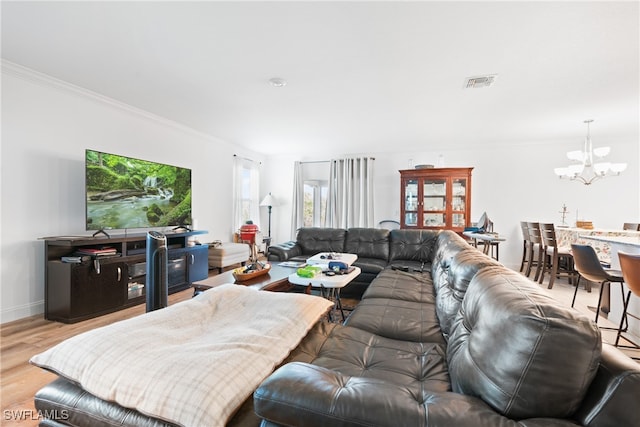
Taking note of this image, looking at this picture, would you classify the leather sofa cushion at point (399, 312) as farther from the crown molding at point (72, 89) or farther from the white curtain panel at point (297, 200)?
the white curtain panel at point (297, 200)

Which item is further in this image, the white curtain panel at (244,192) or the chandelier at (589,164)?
the white curtain panel at (244,192)

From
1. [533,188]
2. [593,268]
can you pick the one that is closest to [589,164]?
[533,188]

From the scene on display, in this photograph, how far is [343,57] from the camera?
239cm

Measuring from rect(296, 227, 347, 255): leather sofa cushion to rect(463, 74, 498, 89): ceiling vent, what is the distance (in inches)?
90.9

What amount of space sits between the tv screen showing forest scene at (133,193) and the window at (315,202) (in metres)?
2.86

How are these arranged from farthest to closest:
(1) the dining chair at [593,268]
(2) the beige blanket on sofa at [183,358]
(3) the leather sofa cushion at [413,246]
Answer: (3) the leather sofa cushion at [413,246], (1) the dining chair at [593,268], (2) the beige blanket on sofa at [183,358]

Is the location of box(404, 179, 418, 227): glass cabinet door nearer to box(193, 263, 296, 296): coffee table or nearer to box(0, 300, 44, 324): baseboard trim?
box(193, 263, 296, 296): coffee table

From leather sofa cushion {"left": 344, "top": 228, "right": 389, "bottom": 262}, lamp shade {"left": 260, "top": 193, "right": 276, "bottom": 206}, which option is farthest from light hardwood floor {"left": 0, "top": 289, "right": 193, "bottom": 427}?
lamp shade {"left": 260, "top": 193, "right": 276, "bottom": 206}

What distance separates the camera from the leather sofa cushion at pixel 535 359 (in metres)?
0.66

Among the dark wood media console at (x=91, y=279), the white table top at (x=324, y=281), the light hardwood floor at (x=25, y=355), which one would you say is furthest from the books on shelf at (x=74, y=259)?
the white table top at (x=324, y=281)

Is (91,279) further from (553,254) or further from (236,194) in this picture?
(553,254)

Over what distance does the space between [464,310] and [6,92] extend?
12.9 ft

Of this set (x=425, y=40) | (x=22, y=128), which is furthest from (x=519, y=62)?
(x=22, y=128)

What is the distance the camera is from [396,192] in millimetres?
5992
